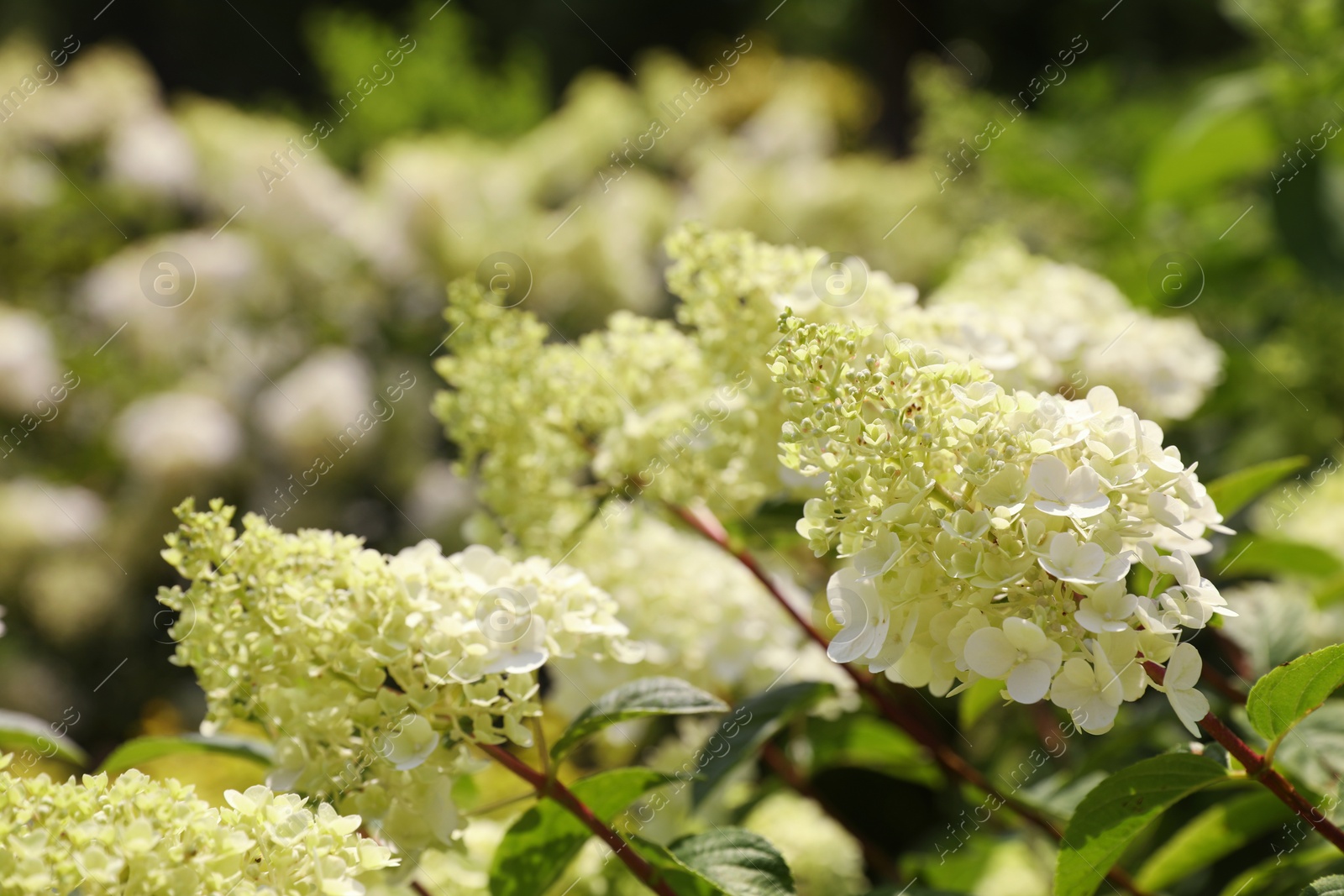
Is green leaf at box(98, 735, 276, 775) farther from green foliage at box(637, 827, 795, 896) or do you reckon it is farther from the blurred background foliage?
the blurred background foliage

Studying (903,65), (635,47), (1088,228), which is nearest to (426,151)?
(1088,228)

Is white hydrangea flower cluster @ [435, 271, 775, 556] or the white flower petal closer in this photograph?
the white flower petal

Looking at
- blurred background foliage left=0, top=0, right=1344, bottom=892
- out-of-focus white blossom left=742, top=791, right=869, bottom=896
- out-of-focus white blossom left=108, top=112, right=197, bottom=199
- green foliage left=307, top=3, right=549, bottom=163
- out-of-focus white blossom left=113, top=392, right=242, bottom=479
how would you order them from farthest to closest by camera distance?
1. green foliage left=307, top=3, right=549, bottom=163
2. out-of-focus white blossom left=108, top=112, right=197, bottom=199
3. out-of-focus white blossom left=113, top=392, right=242, bottom=479
4. blurred background foliage left=0, top=0, right=1344, bottom=892
5. out-of-focus white blossom left=742, top=791, right=869, bottom=896

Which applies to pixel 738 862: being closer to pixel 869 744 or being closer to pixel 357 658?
pixel 357 658

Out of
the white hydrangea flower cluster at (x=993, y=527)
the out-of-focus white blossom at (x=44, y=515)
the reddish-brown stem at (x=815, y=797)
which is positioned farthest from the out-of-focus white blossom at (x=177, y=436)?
the white hydrangea flower cluster at (x=993, y=527)

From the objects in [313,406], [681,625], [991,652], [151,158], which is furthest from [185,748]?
[151,158]

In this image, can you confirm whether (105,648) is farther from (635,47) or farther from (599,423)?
(635,47)

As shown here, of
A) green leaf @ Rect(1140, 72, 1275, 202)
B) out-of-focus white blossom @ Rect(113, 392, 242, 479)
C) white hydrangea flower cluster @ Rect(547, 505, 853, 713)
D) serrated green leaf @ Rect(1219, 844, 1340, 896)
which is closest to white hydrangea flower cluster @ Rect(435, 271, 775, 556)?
white hydrangea flower cluster @ Rect(547, 505, 853, 713)
